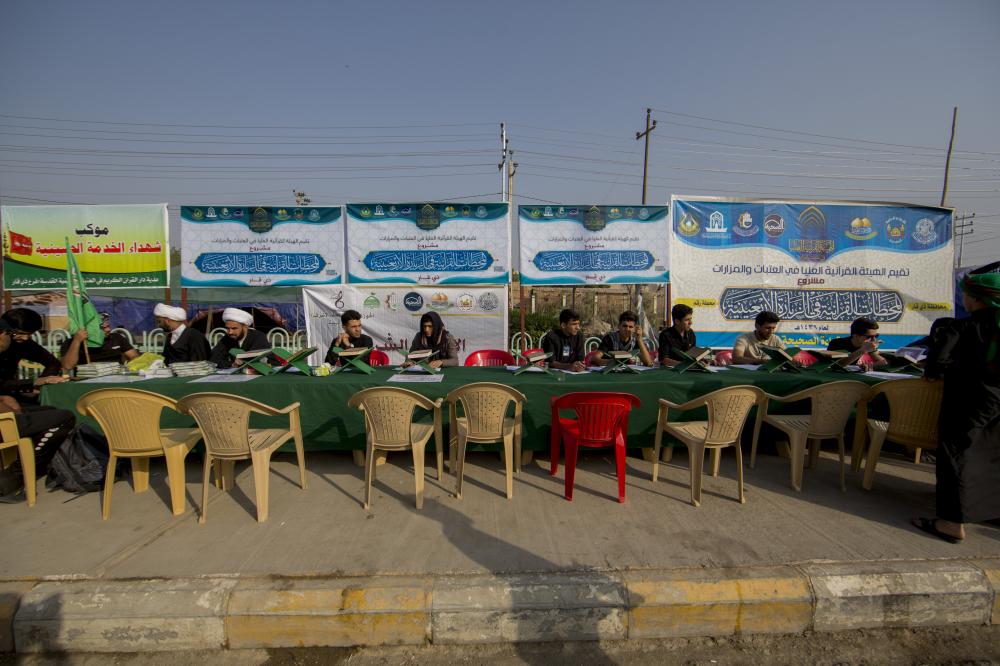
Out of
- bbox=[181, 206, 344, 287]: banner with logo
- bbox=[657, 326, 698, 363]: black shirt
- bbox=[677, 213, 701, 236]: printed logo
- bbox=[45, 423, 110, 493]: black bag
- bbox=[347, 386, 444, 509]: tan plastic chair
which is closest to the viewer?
bbox=[347, 386, 444, 509]: tan plastic chair

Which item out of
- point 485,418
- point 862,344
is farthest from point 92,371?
point 862,344

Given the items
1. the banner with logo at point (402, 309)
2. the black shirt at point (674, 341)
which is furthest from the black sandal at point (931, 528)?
the banner with logo at point (402, 309)

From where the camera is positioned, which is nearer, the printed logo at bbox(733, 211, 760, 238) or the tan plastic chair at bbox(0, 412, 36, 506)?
the tan plastic chair at bbox(0, 412, 36, 506)

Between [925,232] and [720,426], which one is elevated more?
[925,232]

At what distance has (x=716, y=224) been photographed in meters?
8.15

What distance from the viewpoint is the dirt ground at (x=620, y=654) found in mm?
2145

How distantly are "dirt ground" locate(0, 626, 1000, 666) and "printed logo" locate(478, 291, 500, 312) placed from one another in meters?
5.90

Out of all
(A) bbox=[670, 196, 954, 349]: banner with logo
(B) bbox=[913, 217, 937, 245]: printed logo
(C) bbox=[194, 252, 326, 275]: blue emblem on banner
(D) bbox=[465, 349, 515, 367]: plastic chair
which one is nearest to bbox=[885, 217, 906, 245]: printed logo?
(A) bbox=[670, 196, 954, 349]: banner with logo

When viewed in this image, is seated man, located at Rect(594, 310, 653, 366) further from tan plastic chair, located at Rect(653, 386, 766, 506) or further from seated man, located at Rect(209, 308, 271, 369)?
seated man, located at Rect(209, 308, 271, 369)

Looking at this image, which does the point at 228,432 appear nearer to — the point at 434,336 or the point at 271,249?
the point at 434,336

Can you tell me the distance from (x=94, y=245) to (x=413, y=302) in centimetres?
526

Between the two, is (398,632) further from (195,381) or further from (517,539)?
(195,381)

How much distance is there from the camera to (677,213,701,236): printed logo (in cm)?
807

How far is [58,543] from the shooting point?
9.26 ft
